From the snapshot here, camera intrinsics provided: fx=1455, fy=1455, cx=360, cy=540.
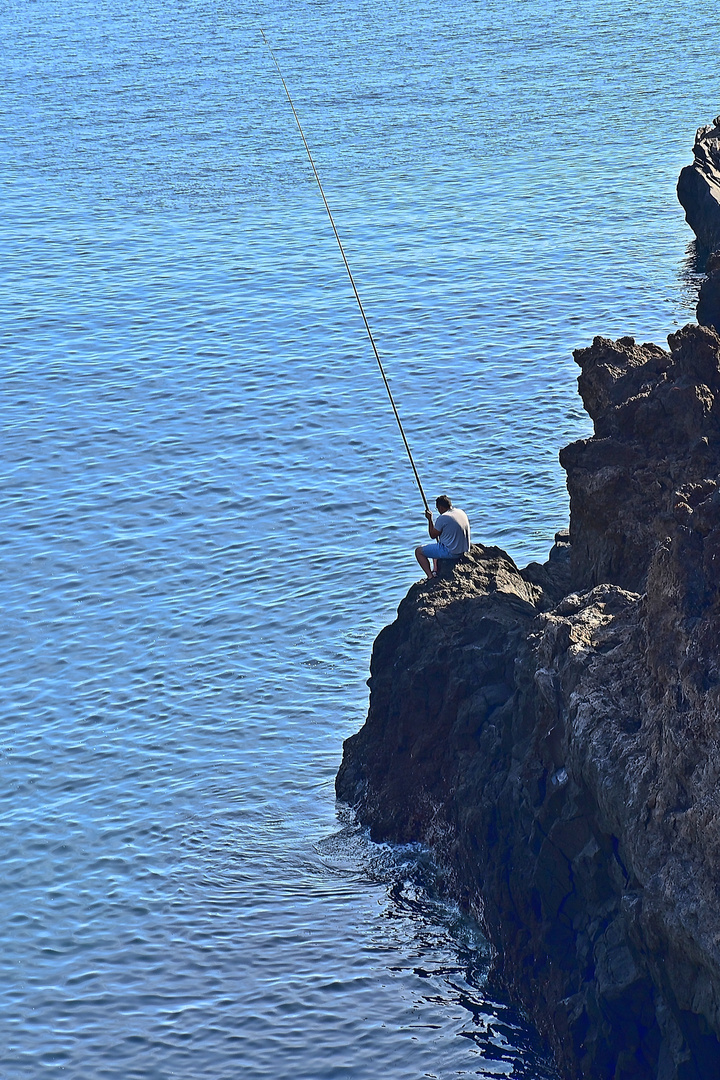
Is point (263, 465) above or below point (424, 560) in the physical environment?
above

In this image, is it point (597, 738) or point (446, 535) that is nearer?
point (597, 738)

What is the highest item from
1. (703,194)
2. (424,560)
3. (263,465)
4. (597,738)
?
(703,194)

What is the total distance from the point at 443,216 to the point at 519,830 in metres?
29.4

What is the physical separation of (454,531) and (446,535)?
0.11 meters

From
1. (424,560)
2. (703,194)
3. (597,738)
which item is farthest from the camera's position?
(703,194)

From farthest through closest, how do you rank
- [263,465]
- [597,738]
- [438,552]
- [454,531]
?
[263,465], [438,552], [454,531], [597,738]

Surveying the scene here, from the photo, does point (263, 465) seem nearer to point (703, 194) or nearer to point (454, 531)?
point (454, 531)

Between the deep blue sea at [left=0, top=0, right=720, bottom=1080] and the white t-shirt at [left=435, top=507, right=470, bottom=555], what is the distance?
3.17 m

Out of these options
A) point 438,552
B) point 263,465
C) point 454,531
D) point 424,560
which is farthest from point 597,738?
point 263,465

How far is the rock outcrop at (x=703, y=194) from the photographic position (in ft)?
109

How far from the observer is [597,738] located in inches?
452

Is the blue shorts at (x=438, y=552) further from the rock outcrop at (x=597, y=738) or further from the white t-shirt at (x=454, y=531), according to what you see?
the rock outcrop at (x=597, y=738)

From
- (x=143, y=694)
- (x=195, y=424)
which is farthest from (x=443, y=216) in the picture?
(x=143, y=694)

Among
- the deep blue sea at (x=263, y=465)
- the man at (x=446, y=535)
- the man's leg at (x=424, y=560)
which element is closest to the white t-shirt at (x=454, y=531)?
the man at (x=446, y=535)
